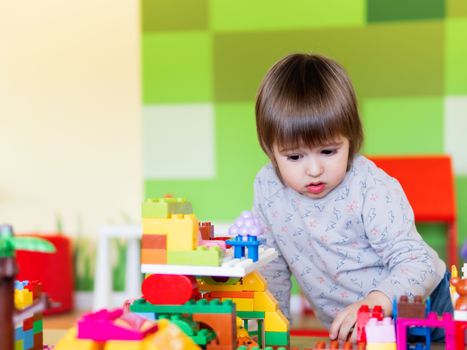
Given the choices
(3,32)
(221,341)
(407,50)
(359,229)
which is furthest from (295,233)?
(3,32)

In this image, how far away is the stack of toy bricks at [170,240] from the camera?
2.37 ft

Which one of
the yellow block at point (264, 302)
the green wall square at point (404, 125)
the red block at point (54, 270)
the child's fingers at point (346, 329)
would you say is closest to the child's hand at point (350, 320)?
the child's fingers at point (346, 329)

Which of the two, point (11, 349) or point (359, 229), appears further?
point (359, 229)

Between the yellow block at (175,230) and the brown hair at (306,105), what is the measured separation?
1.02 feet

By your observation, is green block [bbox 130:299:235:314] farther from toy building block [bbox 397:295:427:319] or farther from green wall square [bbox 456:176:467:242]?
green wall square [bbox 456:176:467:242]

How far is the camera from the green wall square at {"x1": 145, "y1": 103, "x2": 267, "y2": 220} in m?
2.60

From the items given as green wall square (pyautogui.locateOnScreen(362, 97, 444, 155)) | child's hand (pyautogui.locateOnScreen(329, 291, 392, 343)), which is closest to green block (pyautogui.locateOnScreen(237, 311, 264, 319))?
child's hand (pyautogui.locateOnScreen(329, 291, 392, 343))

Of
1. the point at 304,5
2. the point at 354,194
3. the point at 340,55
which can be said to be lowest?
the point at 354,194

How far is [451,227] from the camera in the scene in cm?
238

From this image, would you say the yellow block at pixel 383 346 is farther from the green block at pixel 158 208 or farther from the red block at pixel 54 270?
the red block at pixel 54 270

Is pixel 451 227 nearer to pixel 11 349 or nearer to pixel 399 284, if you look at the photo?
pixel 399 284

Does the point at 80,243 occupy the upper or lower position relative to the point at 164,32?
lower

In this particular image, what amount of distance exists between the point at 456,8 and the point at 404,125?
43 cm

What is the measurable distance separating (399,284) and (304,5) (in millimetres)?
1790
